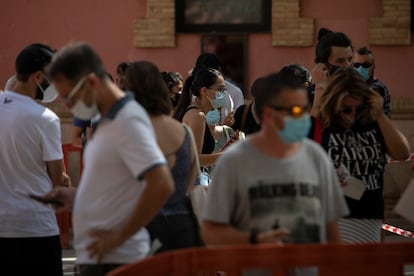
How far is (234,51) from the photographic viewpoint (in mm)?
15508

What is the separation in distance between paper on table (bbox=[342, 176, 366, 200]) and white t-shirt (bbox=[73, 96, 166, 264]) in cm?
191

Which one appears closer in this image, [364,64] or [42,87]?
[42,87]

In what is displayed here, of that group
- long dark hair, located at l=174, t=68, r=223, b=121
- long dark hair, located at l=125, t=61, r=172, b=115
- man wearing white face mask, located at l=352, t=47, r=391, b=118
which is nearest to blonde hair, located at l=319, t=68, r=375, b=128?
long dark hair, located at l=125, t=61, r=172, b=115

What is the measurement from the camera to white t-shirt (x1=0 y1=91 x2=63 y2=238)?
681 cm

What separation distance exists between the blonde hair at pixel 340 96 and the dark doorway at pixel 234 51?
28.1 ft

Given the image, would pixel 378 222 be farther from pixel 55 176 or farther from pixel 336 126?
pixel 55 176

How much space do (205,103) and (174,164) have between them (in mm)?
2781

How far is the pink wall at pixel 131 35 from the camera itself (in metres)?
15.0

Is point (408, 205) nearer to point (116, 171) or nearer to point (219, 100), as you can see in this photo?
point (116, 171)

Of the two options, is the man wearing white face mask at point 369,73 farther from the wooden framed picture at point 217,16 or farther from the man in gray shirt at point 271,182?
the wooden framed picture at point 217,16

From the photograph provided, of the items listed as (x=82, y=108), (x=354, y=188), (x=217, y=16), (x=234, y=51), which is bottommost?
(x=354, y=188)

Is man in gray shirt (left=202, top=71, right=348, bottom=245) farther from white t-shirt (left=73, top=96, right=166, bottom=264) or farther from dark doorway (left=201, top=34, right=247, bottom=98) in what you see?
dark doorway (left=201, top=34, right=247, bottom=98)

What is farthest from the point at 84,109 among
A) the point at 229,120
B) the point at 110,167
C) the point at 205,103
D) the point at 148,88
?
the point at 229,120

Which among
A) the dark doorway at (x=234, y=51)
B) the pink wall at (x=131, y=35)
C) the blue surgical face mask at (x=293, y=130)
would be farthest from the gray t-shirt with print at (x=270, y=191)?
the dark doorway at (x=234, y=51)
